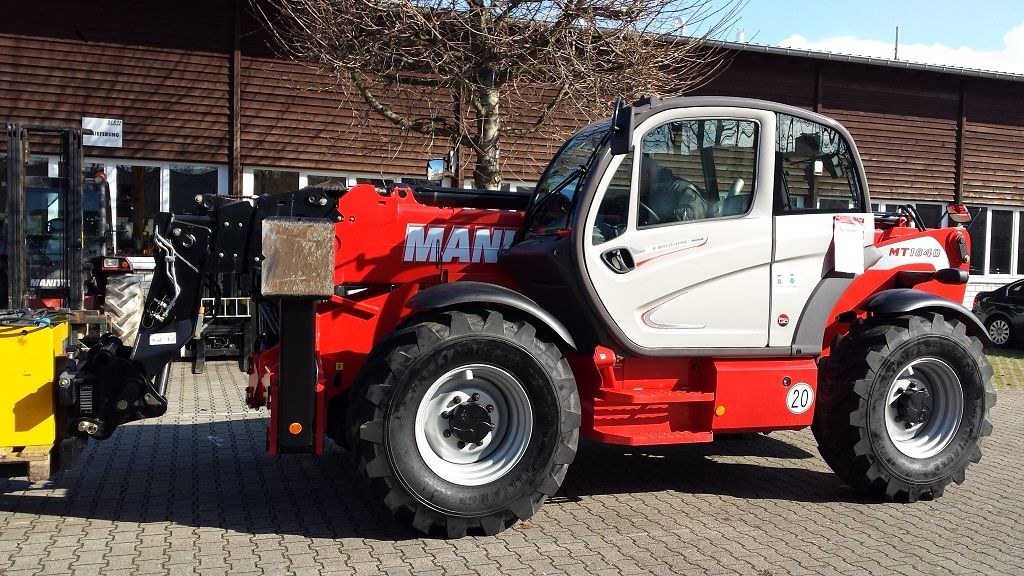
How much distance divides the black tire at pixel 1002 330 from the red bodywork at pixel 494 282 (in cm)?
1317

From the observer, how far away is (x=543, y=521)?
18.7 feet

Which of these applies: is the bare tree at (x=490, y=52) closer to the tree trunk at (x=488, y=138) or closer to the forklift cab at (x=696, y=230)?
the tree trunk at (x=488, y=138)

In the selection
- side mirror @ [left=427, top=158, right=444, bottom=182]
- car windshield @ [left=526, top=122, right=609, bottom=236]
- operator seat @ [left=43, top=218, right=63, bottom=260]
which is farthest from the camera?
operator seat @ [left=43, top=218, right=63, bottom=260]

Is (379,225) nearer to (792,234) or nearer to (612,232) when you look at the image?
(612,232)

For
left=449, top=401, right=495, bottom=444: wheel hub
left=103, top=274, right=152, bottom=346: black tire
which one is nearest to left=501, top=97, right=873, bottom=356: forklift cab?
left=449, top=401, right=495, bottom=444: wheel hub

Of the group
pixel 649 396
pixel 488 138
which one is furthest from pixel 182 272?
pixel 488 138

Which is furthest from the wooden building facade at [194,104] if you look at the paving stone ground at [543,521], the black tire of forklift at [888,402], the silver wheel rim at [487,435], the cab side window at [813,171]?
the silver wheel rim at [487,435]

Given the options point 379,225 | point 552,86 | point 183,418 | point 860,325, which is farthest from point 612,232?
point 552,86

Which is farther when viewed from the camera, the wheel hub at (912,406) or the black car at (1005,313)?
the black car at (1005,313)

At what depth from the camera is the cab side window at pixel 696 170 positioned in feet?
19.0

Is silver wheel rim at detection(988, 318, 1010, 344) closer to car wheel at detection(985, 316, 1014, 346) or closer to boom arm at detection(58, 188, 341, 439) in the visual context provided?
car wheel at detection(985, 316, 1014, 346)

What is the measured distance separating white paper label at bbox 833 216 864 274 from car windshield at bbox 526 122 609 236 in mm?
1705

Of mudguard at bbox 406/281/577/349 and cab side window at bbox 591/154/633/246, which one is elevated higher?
cab side window at bbox 591/154/633/246

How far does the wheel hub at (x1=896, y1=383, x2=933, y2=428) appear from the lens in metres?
6.25
